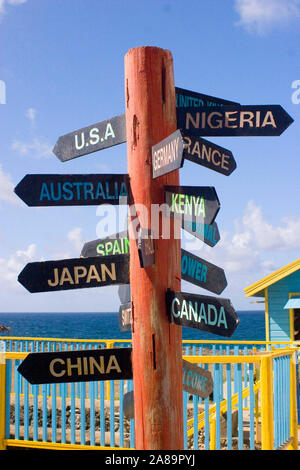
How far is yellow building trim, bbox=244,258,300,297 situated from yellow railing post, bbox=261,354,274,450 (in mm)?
12504

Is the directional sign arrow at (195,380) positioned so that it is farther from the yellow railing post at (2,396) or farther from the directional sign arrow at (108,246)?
the yellow railing post at (2,396)

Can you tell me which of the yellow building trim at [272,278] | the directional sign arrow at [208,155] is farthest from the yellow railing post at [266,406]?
the yellow building trim at [272,278]

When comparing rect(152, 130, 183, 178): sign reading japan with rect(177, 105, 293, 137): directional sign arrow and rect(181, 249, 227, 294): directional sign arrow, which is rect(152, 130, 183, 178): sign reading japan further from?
rect(181, 249, 227, 294): directional sign arrow

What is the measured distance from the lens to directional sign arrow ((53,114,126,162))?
157 inches

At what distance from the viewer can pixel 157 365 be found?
11.5ft

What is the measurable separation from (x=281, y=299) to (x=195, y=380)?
53.1 ft

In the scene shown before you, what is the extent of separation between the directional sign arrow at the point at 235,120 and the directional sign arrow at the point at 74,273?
1054 mm

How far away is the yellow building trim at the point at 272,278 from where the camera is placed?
1895 centimetres

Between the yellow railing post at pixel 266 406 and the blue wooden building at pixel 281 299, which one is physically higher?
the blue wooden building at pixel 281 299

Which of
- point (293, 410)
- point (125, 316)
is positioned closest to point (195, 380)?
point (125, 316)

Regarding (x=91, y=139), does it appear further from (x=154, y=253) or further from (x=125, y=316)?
(x=125, y=316)

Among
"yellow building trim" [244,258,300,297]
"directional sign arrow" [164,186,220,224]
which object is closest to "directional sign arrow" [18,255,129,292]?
"directional sign arrow" [164,186,220,224]
